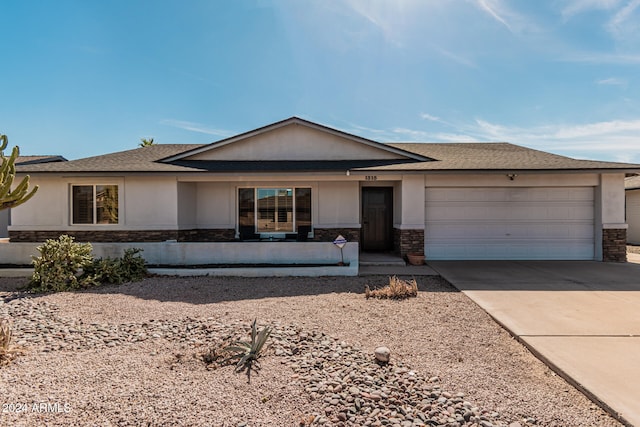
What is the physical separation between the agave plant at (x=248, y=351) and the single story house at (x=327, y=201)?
5379 mm

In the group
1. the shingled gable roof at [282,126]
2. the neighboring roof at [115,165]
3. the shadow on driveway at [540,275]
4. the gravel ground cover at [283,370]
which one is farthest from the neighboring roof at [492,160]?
the neighboring roof at [115,165]

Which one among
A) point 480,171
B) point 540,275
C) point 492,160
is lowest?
point 540,275

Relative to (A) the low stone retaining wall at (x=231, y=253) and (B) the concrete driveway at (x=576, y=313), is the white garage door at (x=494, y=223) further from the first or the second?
(A) the low stone retaining wall at (x=231, y=253)

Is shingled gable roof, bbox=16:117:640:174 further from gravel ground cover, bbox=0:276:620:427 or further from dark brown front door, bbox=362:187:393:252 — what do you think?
gravel ground cover, bbox=0:276:620:427

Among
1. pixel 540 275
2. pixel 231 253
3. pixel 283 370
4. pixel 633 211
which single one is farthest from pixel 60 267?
pixel 633 211

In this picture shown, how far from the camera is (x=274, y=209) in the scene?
40.4 ft

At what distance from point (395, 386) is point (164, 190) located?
1008 centimetres

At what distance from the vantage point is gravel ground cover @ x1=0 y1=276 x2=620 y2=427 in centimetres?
295

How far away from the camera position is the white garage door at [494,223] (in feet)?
36.4

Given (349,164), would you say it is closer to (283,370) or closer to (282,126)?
(282,126)

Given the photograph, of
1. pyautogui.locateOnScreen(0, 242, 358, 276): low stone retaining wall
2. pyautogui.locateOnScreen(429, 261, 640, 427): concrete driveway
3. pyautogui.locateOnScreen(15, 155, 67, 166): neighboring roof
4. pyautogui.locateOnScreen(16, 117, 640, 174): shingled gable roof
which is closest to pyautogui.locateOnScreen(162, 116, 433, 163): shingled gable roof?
pyautogui.locateOnScreen(16, 117, 640, 174): shingled gable roof

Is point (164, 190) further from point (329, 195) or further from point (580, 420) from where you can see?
point (580, 420)

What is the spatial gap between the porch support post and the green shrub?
7801 millimetres

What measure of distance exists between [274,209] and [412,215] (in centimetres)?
495
